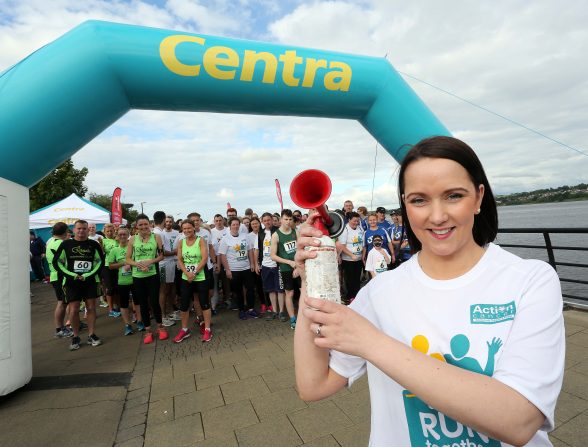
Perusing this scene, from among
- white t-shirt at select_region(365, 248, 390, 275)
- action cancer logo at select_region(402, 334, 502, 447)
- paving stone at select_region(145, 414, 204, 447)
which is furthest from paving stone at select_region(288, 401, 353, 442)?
white t-shirt at select_region(365, 248, 390, 275)

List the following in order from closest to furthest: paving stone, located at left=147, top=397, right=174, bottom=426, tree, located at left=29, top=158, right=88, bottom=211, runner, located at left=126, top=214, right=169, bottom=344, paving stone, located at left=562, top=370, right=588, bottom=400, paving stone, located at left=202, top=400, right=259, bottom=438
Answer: paving stone, located at left=202, top=400, right=259, bottom=438 < paving stone, located at left=562, top=370, right=588, bottom=400 < paving stone, located at left=147, top=397, right=174, bottom=426 < runner, located at left=126, top=214, right=169, bottom=344 < tree, located at left=29, top=158, right=88, bottom=211

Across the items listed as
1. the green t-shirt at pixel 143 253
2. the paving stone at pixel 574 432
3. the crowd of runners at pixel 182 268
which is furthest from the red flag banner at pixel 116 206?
the paving stone at pixel 574 432

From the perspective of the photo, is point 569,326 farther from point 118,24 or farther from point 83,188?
point 83,188

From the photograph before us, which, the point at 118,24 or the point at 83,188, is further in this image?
the point at 83,188

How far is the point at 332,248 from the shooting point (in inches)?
40.8

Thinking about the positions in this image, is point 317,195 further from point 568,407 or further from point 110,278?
point 110,278

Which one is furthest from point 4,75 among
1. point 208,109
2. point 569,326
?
point 569,326

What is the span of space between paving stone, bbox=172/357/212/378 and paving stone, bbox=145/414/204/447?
1003mm

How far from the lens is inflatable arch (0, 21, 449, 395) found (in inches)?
126

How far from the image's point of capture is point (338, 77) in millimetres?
3830

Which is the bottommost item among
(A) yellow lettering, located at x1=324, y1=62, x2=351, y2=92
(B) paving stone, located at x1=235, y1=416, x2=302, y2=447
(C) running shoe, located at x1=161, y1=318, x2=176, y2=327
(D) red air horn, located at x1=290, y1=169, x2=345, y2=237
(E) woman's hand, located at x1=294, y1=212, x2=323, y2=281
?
(B) paving stone, located at x1=235, y1=416, x2=302, y2=447

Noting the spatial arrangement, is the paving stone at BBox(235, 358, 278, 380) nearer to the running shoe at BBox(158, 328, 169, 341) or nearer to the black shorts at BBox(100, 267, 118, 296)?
the running shoe at BBox(158, 328, 169, 341)

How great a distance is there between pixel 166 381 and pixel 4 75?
3414 mm

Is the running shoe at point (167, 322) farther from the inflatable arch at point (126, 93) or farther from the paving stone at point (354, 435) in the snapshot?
the paving stone at point (354, 435)
